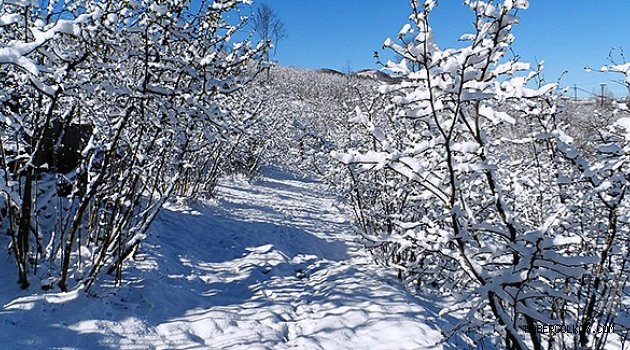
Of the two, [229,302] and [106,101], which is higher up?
[106,101]

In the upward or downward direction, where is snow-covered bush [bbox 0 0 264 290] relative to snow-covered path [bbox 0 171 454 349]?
upward

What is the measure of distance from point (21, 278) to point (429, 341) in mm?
3400

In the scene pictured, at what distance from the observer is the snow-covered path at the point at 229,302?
10.2 feet

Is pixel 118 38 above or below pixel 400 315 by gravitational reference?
above

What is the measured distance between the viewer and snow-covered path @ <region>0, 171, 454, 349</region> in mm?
3096

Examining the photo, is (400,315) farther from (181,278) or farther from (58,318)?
(58,318)

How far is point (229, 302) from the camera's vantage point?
419 cm

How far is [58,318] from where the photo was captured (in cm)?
307

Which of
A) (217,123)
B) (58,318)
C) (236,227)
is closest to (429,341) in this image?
(217,123)

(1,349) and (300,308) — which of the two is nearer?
(1,349)

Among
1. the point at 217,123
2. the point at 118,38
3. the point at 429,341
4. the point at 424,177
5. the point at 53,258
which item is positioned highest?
the point at 118,38

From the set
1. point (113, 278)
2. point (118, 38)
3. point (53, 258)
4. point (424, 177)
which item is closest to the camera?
point (424, 177)

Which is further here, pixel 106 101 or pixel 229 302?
pixel 229 302

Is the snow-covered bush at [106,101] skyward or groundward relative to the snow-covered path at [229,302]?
skyward
